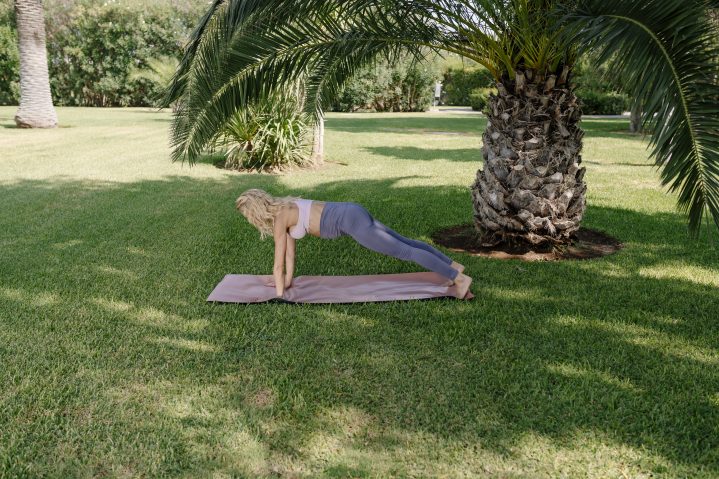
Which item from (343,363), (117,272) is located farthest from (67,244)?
(343,363)

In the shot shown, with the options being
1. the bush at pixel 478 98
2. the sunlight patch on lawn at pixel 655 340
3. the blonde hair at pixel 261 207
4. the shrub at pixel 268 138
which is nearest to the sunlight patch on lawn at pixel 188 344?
the blonde hair at pixel 261 207

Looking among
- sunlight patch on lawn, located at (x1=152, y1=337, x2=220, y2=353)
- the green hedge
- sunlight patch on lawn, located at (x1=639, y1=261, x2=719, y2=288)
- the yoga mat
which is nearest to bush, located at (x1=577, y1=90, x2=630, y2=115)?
the green hedge

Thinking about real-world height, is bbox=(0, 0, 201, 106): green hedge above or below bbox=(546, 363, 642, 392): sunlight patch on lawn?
above

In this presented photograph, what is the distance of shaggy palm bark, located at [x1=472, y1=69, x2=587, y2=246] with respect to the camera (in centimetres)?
589

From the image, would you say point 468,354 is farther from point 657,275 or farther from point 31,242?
point 31,242

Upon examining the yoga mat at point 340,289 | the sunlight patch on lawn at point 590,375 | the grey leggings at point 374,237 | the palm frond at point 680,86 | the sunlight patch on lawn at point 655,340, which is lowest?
the yoga mat at point 340,289

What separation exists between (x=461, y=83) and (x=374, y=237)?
3490cm

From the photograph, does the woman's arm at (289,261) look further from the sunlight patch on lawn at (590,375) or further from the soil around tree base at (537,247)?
the sunlight patch on lawn at (590,375)

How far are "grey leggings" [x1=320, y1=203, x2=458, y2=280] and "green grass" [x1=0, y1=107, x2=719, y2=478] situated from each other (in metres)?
0.36

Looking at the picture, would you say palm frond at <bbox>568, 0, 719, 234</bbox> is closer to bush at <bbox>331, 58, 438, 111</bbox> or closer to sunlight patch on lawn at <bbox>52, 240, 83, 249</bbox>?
sunlight patch on lawn at <bbox>52, 240, 83, 249</bbox>

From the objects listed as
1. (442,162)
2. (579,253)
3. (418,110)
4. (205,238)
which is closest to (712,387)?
(579,253)

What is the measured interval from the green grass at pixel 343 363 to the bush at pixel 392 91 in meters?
24.0

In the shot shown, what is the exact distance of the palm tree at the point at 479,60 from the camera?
4.95 meters

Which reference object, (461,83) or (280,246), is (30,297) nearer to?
(280,246)
